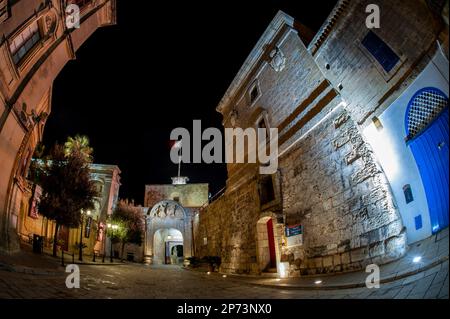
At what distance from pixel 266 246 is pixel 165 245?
63.7 ft

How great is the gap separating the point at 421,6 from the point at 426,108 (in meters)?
2.34

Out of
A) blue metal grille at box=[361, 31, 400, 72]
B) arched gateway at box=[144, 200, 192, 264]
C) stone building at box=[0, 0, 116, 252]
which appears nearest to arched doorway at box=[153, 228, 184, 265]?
arched gateway at box=[144, 200, 192, 264]

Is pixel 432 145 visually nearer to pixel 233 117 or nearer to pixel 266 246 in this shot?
pixel 266 246

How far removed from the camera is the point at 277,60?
42.3 ft

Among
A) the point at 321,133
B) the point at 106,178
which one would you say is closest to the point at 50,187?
the point at 106,178

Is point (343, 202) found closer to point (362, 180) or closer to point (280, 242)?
point (362, 180)

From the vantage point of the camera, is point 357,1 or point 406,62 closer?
point 406,62

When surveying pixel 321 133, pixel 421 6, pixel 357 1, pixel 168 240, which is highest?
pixel 357 1

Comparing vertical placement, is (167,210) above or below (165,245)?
above

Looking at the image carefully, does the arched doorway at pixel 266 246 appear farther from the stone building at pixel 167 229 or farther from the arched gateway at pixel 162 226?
the arched gateway at pixel 162 226

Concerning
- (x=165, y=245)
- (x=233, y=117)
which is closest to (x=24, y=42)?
(x=233, y=117)

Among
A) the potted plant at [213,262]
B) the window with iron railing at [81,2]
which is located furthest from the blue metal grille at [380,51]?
the window with iron railing at [81,2]

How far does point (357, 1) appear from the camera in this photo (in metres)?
7.56

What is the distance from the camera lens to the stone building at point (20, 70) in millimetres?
9836
